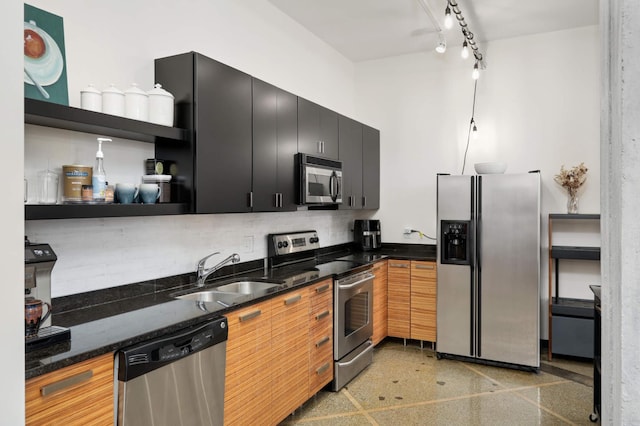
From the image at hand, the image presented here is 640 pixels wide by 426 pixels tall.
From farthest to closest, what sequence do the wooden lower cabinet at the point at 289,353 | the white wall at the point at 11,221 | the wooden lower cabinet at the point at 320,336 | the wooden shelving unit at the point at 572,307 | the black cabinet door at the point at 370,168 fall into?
the black cabinet door at the point at 370,168 → the wooden shelving unit at the point at 572,307 → the wooden lower cabinet at the point at 320,336 → the wooden lower cabinet at the point at 289,353 → the white wall at the point at 11,221

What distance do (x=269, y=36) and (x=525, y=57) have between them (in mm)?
2662

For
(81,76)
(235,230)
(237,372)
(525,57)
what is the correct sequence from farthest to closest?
1. (525,57)
2. (235,230)
3. (237,372)
4. (81,76)

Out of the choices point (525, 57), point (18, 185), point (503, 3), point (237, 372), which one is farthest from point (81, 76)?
point (525, 57)

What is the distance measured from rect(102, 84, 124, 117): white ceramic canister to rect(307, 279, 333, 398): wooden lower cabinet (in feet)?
5.59

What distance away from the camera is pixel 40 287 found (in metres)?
1.74

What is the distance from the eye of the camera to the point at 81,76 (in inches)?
87.0

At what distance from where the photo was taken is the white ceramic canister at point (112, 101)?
2.12m

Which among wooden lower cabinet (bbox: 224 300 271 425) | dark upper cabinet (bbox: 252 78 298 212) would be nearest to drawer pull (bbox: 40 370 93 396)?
wooden lower cabinet (bbox: 224 300 271 425)

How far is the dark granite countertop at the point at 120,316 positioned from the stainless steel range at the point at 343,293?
497mm

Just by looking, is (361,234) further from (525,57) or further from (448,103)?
(525,57)

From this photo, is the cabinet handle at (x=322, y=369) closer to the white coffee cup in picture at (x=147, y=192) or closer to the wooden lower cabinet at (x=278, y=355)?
the wooden lower cabinet at (x=278, y=355)

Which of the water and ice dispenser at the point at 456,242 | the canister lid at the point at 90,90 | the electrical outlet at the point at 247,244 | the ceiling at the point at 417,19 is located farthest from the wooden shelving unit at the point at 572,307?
the canister lid at the point at 90,90

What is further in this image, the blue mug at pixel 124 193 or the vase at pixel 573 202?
the vase at pixel 573 202

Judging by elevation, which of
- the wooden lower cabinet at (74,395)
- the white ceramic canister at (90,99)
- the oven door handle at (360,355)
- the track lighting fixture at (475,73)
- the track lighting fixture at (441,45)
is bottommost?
the oven door handle at (360,355)
